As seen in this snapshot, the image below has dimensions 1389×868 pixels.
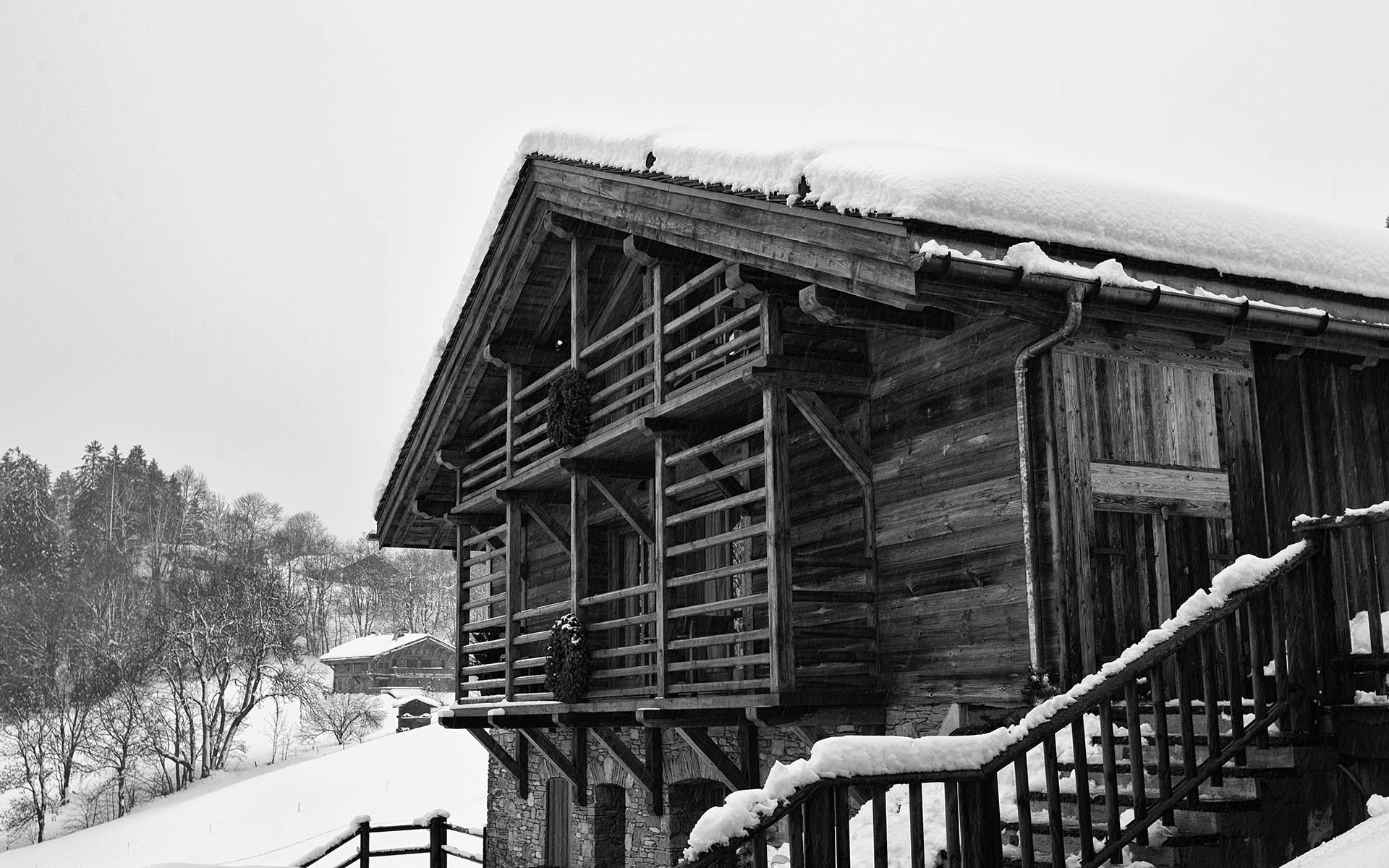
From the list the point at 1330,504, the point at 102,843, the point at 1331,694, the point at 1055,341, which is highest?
the point at 1055,341

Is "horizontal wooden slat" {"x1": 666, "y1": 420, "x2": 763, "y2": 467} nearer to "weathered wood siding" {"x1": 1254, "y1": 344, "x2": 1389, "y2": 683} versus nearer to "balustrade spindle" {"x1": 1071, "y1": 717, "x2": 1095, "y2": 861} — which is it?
"weathered wood siding" {"x1": 1254, "y1": 344, "x2": 1389, "y2": 683}

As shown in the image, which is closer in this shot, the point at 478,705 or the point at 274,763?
the point at 478,705

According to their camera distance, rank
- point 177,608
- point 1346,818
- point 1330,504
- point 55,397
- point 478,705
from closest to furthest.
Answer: point 1346,818 < point 1330,504 < point 478,705 < point 177,608 < point 55,397

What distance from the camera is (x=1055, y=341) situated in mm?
9078

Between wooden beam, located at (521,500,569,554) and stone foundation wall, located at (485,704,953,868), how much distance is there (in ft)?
7.55

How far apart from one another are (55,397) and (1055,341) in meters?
145

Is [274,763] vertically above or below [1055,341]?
below

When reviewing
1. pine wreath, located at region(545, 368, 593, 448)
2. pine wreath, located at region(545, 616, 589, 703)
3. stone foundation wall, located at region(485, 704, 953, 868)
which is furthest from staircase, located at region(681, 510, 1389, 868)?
pine wreath, located at region(545, 368, 593, 448)

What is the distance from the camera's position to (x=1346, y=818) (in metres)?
7.22

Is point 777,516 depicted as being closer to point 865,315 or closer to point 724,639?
point 724,639

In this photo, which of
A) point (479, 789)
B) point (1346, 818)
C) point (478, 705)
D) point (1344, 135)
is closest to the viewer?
point (1346, 818)

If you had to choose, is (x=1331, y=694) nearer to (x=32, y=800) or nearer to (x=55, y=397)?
(x=32, y=800)

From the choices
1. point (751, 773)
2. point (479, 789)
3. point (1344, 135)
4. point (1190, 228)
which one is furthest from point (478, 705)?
point (1344, 135)

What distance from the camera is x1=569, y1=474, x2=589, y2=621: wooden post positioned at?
14.0 metres
